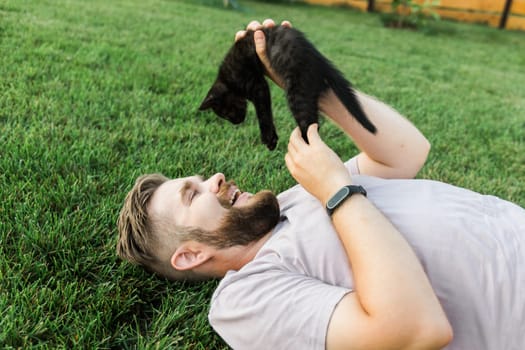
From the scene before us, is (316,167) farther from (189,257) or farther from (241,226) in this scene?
(189,257)

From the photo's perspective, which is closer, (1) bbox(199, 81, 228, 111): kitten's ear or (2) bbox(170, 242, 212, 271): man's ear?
(2) bbox(170, 242, 212, 271): man's ear

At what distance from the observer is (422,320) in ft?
3.77

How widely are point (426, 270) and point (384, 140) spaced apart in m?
0.66

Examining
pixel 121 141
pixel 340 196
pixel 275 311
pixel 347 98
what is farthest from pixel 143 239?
pixel 121 141

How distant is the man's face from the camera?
163 centimetres

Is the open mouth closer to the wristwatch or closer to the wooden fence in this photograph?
the wristwatch

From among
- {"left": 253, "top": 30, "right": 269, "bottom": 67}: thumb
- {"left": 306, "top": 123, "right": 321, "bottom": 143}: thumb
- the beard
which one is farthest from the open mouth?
{"left": 253, "top": 30, "right": 269, "bottom": 67}: thumb

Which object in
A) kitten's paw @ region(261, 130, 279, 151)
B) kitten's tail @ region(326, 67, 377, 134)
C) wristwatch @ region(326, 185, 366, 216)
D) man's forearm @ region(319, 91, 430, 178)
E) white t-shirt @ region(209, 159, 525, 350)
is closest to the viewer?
white t-shirt @ region(209, 159, 525, 350)

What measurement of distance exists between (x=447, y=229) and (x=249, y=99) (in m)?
0.99

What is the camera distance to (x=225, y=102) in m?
2.06

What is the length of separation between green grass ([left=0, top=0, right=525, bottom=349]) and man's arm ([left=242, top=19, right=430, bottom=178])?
0.68m

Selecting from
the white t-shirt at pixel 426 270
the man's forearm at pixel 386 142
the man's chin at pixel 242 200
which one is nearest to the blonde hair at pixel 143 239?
the man's chin at pixel 242 200

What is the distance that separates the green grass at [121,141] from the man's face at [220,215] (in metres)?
0.24

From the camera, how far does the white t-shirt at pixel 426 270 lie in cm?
127
